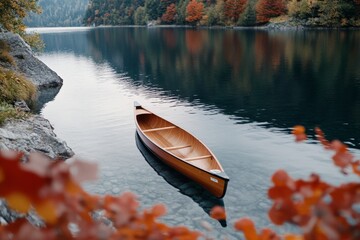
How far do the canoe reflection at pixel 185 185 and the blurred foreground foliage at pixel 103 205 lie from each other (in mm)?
11163

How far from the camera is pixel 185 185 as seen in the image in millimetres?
16203

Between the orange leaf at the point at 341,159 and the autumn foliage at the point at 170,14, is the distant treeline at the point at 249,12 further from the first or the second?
the orange leaf at the point at 341,159

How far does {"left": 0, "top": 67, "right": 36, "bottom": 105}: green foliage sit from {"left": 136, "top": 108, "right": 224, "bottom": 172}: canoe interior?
9.60 m

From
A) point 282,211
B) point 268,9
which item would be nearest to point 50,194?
point 282,211

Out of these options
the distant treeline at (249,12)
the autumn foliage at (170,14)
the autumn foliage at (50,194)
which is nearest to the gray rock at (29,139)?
the autumn foliage at (50,194)

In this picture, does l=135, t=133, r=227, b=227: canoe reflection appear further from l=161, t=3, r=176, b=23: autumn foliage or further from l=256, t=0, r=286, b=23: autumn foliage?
l=161, t=3, r=176, b=23: autumn foliage

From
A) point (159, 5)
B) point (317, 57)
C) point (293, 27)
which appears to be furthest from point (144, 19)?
point (317, 57)

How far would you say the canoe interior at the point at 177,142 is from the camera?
16641 mm

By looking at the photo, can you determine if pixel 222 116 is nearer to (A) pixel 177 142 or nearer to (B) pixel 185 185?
(A) pixel 177 142

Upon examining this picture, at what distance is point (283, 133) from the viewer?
74.3 feet

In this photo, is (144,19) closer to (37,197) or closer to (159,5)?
(159,5)

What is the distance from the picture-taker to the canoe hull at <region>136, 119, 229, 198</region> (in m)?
14.0

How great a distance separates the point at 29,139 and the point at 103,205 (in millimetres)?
16859

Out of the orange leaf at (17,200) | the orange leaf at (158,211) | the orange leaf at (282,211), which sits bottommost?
the orange leaf at (158,211)
